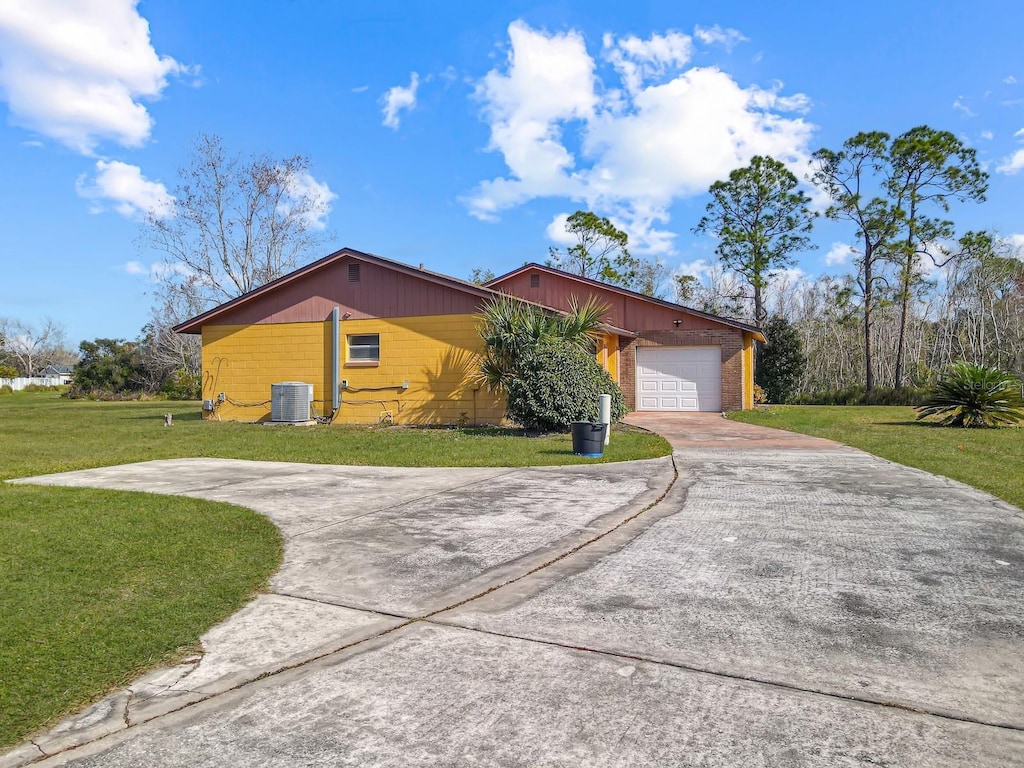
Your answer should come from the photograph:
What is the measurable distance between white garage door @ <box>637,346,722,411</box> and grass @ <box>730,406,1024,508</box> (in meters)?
1.97

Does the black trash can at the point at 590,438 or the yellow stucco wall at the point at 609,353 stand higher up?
the yellow stucco wall at the point at 609,353

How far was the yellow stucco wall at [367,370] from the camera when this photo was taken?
18172mm

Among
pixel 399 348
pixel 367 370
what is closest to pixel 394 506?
pixel 399 348

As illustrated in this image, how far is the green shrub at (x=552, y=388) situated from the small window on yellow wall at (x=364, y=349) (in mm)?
5353

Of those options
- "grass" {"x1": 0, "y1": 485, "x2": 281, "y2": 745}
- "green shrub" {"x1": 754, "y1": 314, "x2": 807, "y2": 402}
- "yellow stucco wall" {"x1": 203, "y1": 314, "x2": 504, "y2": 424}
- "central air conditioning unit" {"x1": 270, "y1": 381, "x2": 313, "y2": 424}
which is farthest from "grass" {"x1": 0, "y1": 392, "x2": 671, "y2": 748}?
"green shrub" {"x1": 754, "y1": 314, "x2": 807, "y2": 402}

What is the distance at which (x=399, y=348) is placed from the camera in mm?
18844

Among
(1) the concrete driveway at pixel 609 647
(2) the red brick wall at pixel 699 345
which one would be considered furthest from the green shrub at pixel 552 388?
(2) the red brick wall at pixel 699 345

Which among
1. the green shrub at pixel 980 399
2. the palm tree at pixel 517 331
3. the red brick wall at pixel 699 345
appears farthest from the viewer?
the red brick wall at pixel 699 345

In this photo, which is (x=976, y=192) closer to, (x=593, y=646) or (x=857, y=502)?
(x=857, y=502)

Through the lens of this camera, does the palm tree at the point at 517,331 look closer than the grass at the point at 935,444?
No

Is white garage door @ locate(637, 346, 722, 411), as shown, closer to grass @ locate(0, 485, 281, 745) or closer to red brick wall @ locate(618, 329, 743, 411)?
red brick wall @ locate(618, 329, 743, 411)

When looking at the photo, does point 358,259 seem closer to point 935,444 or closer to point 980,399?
point 935,444

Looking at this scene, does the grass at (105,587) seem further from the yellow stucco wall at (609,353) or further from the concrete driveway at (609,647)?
the yellow stucco wall at (609,353)

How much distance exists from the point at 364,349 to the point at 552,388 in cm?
702
